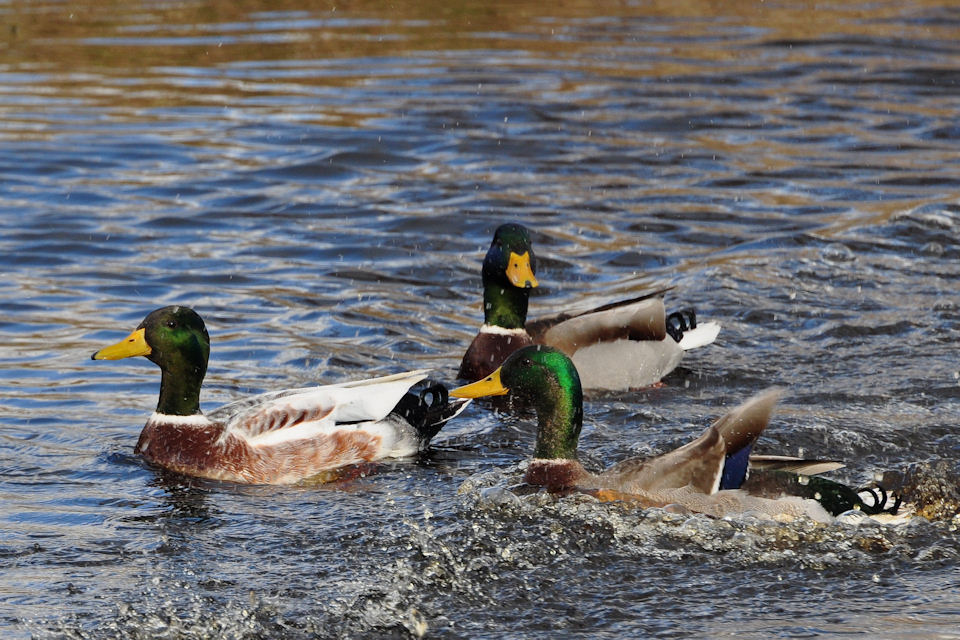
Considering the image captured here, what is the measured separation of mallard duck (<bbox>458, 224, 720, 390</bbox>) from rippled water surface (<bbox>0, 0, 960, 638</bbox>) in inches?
7.1

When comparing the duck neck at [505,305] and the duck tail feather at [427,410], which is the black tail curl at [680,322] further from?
the duck tail feather at [427,410]

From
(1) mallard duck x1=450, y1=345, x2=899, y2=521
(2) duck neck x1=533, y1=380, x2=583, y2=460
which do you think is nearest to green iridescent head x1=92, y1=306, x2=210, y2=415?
(2) duck neck x1=533, y1=380, x2=583, y2=460

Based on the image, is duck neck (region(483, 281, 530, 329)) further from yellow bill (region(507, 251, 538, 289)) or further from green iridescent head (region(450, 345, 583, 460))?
green iridescent head (region(450, 345, 583, 460))

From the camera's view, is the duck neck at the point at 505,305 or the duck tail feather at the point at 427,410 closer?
the duck tail feather at the point at 427,410

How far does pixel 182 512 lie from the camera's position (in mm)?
6496

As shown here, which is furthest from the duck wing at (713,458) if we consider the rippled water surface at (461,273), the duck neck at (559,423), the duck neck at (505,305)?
the duck neck at (505,305)

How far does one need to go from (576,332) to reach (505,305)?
46cm

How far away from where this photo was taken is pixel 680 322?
9070mm

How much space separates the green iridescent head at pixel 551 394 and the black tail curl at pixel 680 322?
8.49 feet

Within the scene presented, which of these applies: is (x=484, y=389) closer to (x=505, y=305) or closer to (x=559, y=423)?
(x=559, y=423)

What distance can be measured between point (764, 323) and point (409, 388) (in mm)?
3061

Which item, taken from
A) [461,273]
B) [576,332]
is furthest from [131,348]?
[461,273]

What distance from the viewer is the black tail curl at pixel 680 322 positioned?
8.97 m

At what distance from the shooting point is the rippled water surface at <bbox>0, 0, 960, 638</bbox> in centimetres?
555
